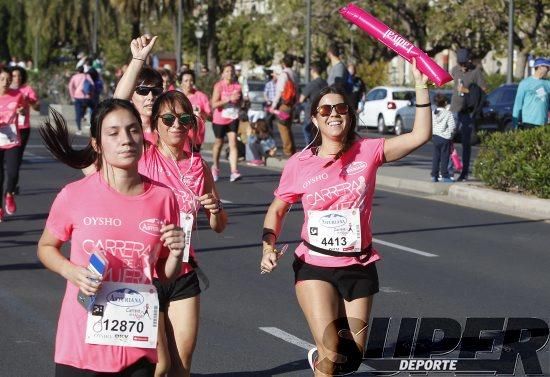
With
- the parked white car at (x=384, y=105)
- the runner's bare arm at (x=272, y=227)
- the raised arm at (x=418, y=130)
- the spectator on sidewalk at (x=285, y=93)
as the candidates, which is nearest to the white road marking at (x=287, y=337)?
Answer: the runner's bare arm at (x=272, y=227)

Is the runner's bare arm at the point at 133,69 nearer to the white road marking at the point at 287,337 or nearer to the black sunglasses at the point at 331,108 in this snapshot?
the black sunglasses at the point at 331,108

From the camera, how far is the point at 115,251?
15.8 ft

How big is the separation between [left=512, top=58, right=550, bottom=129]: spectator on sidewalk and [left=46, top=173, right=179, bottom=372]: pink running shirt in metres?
14.2

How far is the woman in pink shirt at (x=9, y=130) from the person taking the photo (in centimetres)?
1459

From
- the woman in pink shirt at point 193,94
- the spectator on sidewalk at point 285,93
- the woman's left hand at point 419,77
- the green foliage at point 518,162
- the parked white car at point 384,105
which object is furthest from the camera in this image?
the parked white car at point 384,105

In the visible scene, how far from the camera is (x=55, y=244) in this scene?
495 centimetres

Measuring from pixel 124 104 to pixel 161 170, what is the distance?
61.9 inches

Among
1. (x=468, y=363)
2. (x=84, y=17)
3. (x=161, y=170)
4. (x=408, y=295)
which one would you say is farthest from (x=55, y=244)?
(x=84, y=17)

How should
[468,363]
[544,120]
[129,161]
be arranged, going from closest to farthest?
[129,161] < [468,363] < [544,120]

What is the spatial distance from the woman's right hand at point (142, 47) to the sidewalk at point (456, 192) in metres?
9.95

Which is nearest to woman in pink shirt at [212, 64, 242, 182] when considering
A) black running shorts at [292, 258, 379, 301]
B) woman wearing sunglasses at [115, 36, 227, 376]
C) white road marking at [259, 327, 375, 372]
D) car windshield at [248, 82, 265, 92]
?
white road marking at [259, 327, 375, 372]

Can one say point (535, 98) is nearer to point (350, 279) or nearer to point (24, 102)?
point (24, 102)

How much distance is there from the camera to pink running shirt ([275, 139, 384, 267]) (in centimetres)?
641

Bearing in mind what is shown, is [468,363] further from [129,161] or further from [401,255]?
[401,255]
